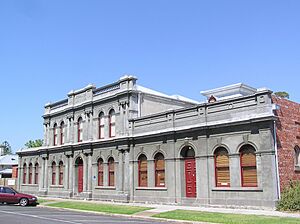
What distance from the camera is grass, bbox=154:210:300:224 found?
14.7 m

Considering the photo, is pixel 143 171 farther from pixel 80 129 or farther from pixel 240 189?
pixel 80 129

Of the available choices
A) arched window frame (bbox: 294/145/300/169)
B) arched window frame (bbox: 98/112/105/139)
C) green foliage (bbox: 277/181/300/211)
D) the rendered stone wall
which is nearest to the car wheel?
arched window frame (bbox: 98/112/105/139)

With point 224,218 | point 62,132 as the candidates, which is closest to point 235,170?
point 224,218

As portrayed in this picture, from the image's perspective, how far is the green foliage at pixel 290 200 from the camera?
17781mm

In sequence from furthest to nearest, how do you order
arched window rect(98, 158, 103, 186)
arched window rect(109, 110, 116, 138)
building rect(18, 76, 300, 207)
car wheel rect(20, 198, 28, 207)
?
1. arched window rect(98, 158, 103, 186)
2. arched window rect(109, 110, 116, 138)
3. car wheel rect(20, 198, 28, 207)
4. building rect(18, 76, 300, 207)

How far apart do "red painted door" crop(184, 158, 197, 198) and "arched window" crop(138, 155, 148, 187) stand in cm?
369

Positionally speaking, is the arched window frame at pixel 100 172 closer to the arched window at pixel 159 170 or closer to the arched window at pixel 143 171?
the arched window at pixel 143 171

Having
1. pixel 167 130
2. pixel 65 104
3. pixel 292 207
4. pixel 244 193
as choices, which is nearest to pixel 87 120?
pixel 65 104

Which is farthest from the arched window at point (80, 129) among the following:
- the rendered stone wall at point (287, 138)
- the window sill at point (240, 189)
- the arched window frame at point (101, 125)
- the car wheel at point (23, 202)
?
the rendered stone wall at point (287, 138)

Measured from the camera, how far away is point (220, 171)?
2120 centimetres

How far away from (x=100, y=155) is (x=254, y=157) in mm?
13760

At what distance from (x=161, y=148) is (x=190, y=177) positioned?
2.92 metres

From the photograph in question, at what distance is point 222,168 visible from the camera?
69.3ft

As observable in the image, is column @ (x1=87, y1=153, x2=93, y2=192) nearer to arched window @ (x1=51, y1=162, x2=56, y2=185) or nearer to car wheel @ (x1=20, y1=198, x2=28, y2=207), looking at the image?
car wheel @ (x1=20, y1=198, x2=28, y2=207)
